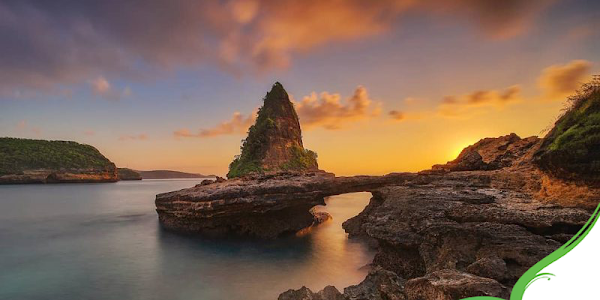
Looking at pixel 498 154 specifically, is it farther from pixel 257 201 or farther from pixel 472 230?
pixel 257 201

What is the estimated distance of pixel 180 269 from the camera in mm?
9570

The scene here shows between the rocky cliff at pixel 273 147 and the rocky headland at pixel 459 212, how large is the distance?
387 inches

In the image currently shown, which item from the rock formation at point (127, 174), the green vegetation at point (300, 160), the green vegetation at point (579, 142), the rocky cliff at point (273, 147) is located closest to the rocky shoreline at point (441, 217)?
the green vegetation at point (579, 142)

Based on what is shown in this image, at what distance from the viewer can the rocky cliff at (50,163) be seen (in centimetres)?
4909

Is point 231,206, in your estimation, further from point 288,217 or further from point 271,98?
point 271,98

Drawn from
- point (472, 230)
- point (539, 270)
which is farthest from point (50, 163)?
point (539, 270)

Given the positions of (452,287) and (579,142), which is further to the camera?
(579,142)

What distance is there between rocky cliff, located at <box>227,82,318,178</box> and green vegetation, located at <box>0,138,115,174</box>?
46672 millimetres

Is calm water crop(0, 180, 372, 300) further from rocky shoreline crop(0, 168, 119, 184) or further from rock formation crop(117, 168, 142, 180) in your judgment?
rock formation crop(117, 168, 142, 180)

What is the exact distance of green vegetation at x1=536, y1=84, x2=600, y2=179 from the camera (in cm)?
418

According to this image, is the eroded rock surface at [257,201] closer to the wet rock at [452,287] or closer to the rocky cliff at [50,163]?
the wet rock at [452,287]

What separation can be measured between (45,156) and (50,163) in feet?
7.51

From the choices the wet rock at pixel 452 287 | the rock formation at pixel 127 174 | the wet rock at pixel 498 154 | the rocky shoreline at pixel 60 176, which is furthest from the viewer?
the rock formation at pixel 127 174

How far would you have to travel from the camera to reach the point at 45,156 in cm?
5950
